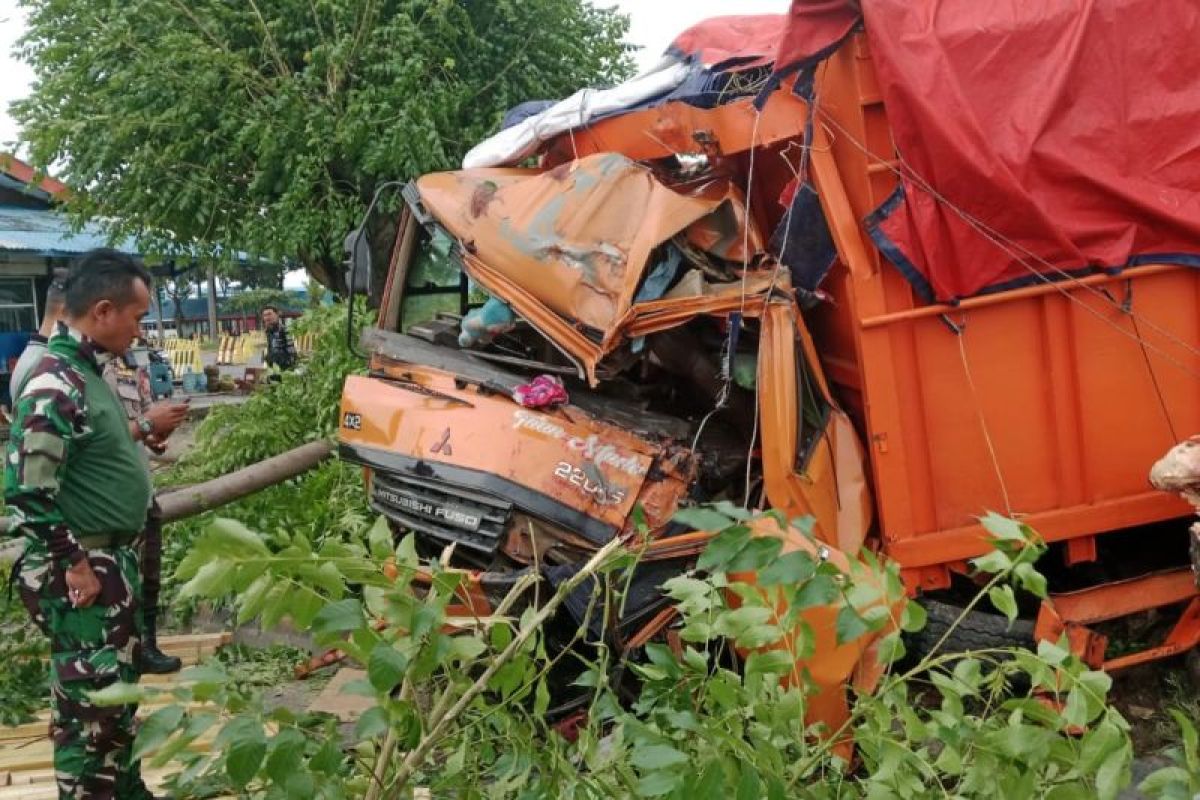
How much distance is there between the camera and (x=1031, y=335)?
4.11m

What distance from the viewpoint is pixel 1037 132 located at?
3.95 meters

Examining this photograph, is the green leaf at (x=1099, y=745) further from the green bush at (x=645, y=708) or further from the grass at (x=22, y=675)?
the grass at (x=22, y=675)

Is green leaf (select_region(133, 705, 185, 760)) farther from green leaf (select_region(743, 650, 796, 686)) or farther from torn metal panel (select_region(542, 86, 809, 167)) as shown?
torn metal panel (select_region(542, 86, 809, 167))

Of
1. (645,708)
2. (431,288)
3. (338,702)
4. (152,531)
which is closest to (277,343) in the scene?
(431,288)

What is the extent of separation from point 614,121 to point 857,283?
5.94ft

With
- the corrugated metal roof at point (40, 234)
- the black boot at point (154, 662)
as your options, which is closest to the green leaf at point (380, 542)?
the black boot at point (154, 662)

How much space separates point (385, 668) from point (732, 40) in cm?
454

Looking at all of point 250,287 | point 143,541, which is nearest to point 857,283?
point 143,541

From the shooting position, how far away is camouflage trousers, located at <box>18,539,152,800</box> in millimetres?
3363

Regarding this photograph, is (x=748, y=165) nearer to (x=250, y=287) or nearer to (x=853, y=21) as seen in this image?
(x=853, y=21)

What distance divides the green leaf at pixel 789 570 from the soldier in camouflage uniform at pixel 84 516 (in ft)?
8.42

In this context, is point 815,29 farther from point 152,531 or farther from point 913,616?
point 152,531

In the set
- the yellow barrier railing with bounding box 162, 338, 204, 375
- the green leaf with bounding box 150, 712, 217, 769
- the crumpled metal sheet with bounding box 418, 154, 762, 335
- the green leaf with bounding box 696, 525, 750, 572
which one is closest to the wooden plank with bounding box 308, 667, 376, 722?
the crumpled metal sheet with bounding box 418, 154, 762, 335

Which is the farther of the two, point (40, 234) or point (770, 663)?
point (40, 234)
